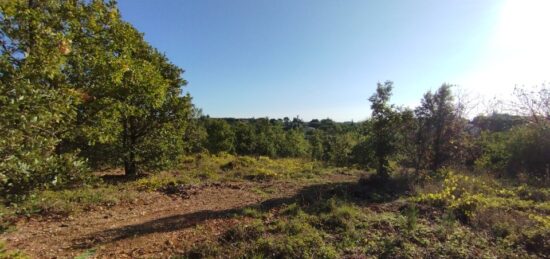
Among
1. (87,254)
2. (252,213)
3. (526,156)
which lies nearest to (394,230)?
(252,213)

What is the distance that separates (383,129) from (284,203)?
553 centimetres

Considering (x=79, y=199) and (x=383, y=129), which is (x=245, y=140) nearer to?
(x=383, y=129)

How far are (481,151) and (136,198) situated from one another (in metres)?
15.0

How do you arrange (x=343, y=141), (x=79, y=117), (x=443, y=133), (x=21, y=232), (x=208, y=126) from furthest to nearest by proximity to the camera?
(x=208, y=126) → (x=343, y=141) → (x=443, y=133) → (x=79, y=117) → (x=21, y=232)

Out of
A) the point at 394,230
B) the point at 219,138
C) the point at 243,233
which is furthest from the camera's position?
the point at 219,138


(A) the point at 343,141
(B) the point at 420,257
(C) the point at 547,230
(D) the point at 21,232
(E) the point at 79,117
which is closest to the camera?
(B) the point at 420,257

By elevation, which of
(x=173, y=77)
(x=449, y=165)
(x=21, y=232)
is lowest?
(x=21, y=232)

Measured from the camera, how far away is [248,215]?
7.76 metres

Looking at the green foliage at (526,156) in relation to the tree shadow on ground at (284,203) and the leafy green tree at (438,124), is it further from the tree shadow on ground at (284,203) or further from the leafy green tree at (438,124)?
the tree shadow on ground at (284,203)

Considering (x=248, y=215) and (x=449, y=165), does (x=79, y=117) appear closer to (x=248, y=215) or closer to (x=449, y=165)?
(x=248, y=215)

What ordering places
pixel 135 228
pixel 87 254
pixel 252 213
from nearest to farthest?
1. pixel 87 254
2. pixel 135 228
3. pixel 252 213

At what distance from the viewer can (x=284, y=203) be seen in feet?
29.2

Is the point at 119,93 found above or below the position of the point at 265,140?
above

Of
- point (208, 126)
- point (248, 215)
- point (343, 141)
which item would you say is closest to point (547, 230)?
point (248, 215)
